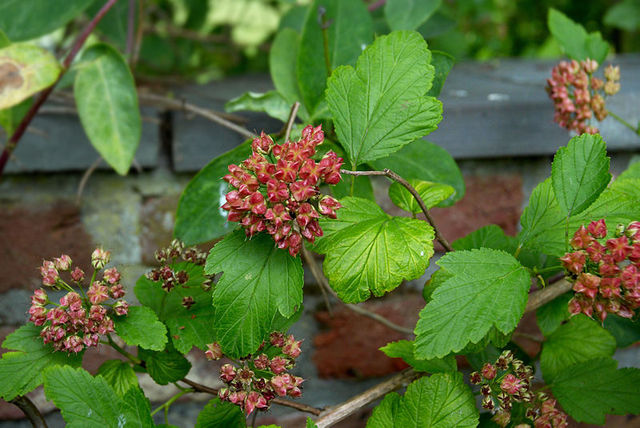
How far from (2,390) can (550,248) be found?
1.73 ft

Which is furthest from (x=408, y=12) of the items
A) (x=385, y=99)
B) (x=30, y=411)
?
(x=30, y=411)

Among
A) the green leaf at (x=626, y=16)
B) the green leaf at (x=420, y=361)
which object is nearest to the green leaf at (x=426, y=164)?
the green leaf at (x=420, y=361)

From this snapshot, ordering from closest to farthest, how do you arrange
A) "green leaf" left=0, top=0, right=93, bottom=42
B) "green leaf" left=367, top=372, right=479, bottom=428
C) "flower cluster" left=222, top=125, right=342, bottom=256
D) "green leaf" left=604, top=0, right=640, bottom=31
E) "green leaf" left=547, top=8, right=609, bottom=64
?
"flower cluster" left=222, top=125, right=342, bottom=256
"green leaf" left=367, top=372, right=479, bottom=428
"green leaf" left=547, top=8, right=609, bottom=64
"green leaf" left=0, top=0, right=93, bottom=42
"green leaf" left=604, top=0, right=640, bottom=31

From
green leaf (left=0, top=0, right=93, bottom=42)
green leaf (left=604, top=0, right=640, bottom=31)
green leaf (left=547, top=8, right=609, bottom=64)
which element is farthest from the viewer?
green leaf (left=604, top=0, right=640, bottom=31)

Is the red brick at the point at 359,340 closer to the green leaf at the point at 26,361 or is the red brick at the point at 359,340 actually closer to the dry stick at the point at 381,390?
the dry stick at the point at 381,390

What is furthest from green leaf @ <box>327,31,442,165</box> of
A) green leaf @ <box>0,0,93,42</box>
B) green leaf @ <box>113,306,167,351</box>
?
green leaf @ <box>0,0,93,42</box>

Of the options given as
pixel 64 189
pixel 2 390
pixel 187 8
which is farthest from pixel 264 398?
pixel 187 8

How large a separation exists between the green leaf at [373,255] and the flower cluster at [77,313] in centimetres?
21

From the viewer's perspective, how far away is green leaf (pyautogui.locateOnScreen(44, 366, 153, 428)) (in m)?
0.55

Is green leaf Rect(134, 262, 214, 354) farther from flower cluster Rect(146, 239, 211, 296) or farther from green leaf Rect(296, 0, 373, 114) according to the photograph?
green leaf Rect(296, 0, 373, 114)

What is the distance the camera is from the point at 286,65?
92cm

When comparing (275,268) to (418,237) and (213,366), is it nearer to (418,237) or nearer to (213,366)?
(418,237)

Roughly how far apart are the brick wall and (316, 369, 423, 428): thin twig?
0.35m

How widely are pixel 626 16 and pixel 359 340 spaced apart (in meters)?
1.14
